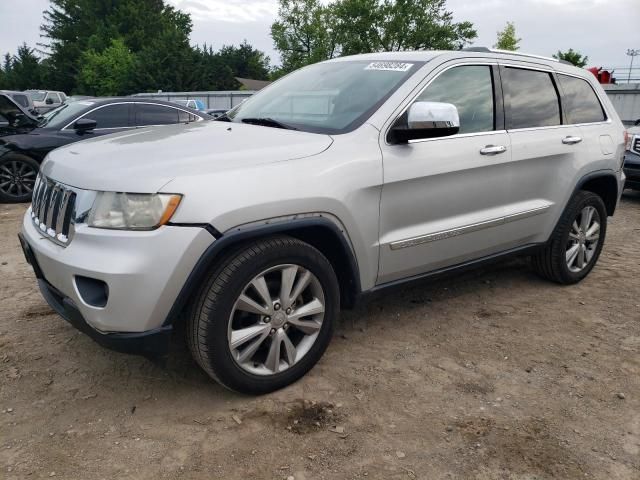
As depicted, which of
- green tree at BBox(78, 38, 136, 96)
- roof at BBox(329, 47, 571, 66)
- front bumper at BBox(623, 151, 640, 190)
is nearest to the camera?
roof at BBox(329, 47, 571, 66)

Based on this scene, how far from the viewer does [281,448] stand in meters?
2.36

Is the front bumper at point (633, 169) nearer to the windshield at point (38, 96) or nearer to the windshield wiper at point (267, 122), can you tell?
the windshield wiper at point (267, 122)

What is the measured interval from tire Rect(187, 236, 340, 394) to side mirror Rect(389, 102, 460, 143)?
31.7 inches

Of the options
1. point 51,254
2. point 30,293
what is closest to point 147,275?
point 51,254

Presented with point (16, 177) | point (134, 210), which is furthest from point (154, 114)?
point (134, 210)

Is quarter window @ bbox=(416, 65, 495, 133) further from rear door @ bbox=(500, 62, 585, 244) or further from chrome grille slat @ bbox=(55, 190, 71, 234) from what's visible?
chrome grille slat @ bbox=(55, 190, 71, 234)

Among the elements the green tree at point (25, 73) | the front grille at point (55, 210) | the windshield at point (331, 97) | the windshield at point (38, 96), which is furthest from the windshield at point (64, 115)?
the green tree at point (25, 73)

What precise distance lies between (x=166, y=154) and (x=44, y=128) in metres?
6.22

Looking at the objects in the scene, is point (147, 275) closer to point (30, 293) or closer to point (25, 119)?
point (30, 293)

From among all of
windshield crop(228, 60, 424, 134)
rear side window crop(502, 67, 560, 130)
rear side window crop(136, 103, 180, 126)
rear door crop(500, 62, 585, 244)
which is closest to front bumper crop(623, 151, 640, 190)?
rear door crop(500, 62, 585, 244)

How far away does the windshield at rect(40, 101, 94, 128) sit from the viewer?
7711mm

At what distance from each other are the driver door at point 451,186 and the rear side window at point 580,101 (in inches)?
34.0

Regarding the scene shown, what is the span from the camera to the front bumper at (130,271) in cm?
222

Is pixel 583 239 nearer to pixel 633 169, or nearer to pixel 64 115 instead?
pixel 633 169
